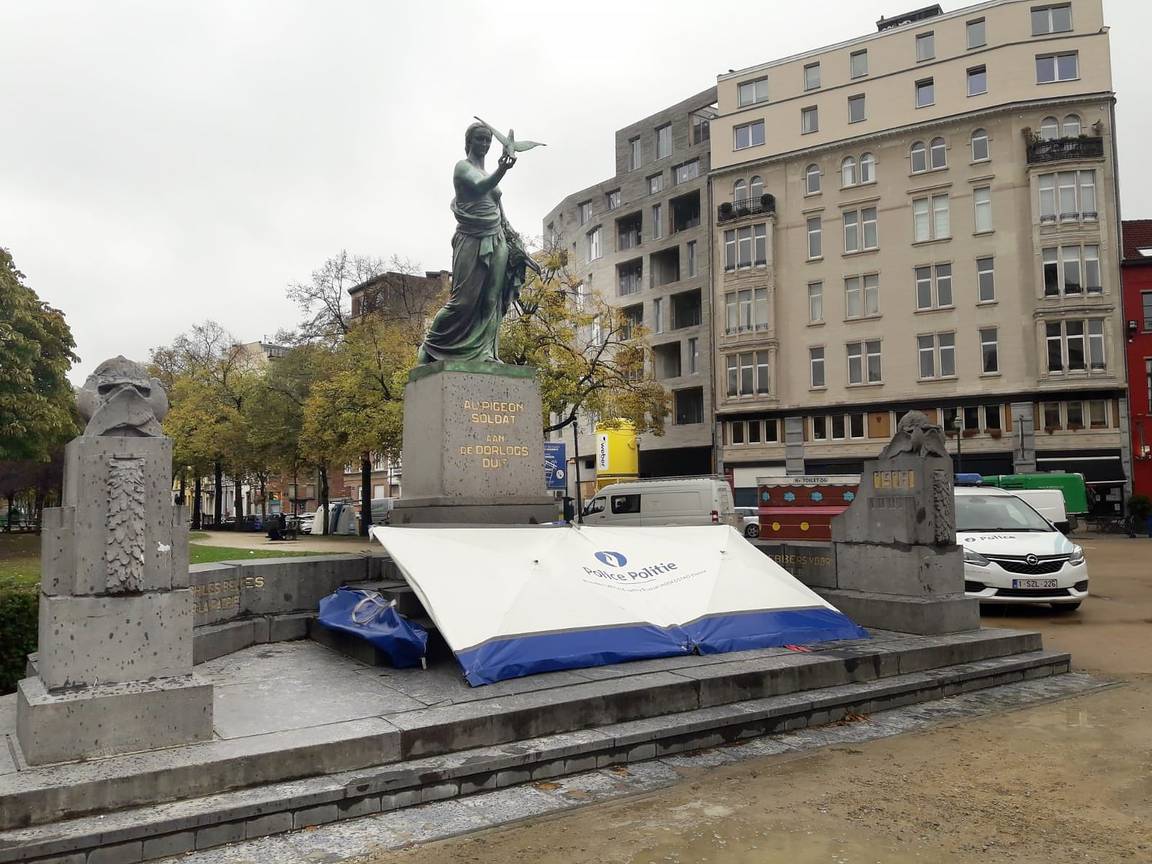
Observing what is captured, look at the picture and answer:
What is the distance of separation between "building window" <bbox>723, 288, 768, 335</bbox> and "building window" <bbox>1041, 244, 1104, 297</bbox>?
12.7m

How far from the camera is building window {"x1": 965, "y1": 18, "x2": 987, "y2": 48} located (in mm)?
40562

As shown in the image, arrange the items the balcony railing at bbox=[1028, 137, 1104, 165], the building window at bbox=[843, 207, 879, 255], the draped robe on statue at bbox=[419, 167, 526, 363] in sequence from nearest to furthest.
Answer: the draped robe on statue at bbox=[419, 167, 526, 363]
the balcony railing at bbox=[1028, 137, 1104, 165]
the building window at bbox=[843, 207, 879, 255]

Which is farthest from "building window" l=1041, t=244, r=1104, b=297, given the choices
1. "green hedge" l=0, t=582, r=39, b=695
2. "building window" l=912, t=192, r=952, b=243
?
"green hedge" l=0, t=582, r=39, b=695

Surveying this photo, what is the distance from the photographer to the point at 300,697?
6.47 meters

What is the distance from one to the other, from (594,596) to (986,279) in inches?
1509

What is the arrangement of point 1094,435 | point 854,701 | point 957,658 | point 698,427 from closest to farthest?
point 854,701 → point 957,658 → point 1094,435 → point 698,427

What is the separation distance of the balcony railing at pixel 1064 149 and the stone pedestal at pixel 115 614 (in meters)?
42.3

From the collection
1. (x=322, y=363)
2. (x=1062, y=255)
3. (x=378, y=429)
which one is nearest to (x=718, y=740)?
(x=378, y=429)

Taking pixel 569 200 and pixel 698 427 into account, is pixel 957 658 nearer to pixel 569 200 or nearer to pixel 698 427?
pixel 698 427

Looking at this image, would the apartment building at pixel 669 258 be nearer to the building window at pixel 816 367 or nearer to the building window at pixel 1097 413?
the building window at pixel 816 367

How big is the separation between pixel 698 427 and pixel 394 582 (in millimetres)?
39719

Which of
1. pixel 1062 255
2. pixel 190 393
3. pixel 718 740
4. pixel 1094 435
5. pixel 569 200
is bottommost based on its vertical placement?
pixel 718 740

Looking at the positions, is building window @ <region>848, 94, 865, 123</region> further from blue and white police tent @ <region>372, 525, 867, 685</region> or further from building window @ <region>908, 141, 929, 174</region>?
blue and white police tent @ <region>372, 525, 867, 685</region>

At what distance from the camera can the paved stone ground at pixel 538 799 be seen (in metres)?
4.50
